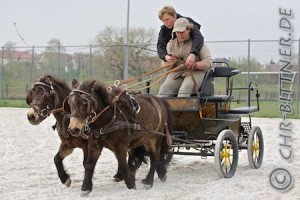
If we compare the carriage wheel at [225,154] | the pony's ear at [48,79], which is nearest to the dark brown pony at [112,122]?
the pony's ear at [48,79]

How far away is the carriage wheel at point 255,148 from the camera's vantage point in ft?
27.1

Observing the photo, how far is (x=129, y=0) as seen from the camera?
21.9m

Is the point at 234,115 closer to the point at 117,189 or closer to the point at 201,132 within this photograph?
the point at 201,132

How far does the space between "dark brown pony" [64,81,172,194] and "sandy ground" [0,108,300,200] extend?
332mm

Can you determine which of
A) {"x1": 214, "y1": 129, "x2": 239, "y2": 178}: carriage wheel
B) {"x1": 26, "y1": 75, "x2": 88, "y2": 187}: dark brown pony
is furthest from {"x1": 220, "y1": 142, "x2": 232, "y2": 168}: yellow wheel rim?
{"x1": 26, "y1": 75, "x2": 88, "y2": 187}: dark brown pony

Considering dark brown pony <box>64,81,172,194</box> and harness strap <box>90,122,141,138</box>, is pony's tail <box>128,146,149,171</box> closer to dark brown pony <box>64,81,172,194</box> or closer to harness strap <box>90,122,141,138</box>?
dark brown pony <box>64,81,172,194</box>

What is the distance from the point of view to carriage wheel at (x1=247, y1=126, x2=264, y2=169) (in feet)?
27.1

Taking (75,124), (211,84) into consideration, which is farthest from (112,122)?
(211,84)

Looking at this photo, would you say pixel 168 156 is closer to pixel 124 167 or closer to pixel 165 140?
pixel 165 140

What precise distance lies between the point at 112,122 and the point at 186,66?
1.71m

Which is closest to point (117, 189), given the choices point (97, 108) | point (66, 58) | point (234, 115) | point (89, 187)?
point (89, 187)

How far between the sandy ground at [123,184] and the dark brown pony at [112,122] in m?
0.33

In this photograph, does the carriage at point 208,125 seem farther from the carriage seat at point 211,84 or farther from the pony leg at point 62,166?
the pony leg at point 62,166

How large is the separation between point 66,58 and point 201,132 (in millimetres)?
18047
